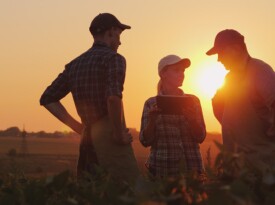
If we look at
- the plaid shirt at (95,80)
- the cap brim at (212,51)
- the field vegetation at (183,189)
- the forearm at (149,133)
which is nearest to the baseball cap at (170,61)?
the forearm at (149,133)

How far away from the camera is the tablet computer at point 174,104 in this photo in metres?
5.86

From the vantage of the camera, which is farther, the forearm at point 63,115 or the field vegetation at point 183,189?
the forearm at point 63,115

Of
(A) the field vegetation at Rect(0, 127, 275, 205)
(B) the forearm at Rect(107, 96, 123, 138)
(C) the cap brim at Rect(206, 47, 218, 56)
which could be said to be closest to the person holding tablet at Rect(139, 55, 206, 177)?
(C) the cap brim at Rect(206, 47, 218, 56)

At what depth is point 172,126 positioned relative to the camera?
6.14 m

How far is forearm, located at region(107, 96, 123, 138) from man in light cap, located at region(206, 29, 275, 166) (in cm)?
93

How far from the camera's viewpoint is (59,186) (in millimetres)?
2271

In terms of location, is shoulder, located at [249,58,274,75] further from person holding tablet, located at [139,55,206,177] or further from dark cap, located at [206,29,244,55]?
person holding tablet, located at [139,55,206,177]

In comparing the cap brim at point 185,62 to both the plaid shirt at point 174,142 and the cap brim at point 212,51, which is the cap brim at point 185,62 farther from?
the cap brim at point 212,51

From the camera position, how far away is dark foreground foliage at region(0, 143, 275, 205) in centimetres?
170

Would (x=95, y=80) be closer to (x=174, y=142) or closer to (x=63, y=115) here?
(x=63, y=115)

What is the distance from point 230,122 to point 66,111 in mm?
1524

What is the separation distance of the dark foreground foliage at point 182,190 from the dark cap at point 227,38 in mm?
3010

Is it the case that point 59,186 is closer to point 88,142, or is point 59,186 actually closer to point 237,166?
point 237,166

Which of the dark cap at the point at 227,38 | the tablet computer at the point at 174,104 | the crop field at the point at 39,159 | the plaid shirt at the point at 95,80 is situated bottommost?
the crop field at the point at 39,159
